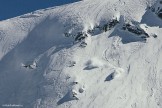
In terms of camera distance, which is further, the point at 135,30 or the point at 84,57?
the point at 135,30

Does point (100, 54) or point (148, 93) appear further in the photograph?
point (100, 54)

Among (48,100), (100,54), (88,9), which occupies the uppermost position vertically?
(88,9)

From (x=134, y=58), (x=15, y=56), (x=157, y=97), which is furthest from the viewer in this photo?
(x=15, y=56)

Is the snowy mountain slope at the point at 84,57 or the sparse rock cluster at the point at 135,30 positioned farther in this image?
the sparse rock cluster at the point at 135,30

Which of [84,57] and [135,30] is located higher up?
[135,30]

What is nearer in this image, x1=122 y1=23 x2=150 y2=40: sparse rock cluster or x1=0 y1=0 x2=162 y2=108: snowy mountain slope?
x1=0 y1=0 x2=162 y2=108: snowy mountain slope

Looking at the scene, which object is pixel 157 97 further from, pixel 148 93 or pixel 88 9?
pixel 88 9

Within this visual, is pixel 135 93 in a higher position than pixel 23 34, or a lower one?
lower

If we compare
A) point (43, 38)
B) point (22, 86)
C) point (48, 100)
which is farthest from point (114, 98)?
point (43, 38)
